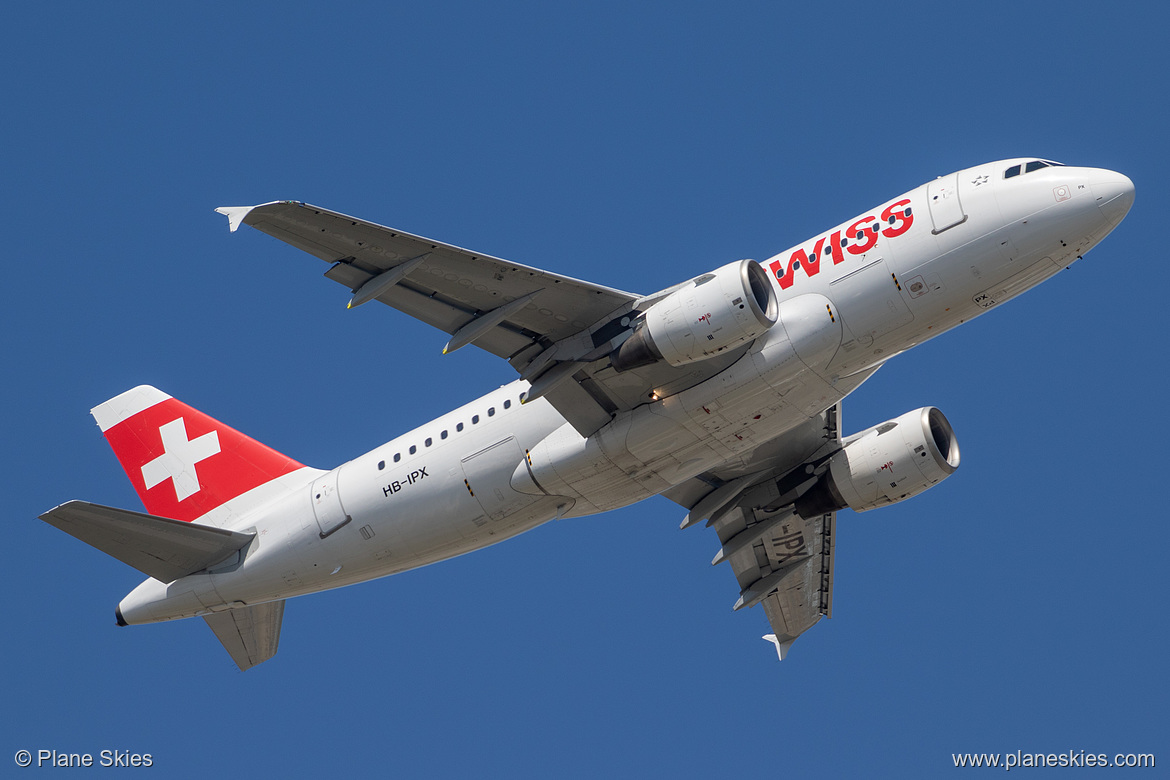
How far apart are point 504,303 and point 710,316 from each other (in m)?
4.81

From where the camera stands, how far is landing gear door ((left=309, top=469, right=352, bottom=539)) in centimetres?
3369

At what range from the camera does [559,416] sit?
32.2 metres

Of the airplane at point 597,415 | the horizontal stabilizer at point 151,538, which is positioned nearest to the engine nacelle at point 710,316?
the airplane at point 597,415

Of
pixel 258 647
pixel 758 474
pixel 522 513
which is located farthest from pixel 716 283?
pixel 258 647

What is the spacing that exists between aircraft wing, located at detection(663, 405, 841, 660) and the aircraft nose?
9981 millimetres

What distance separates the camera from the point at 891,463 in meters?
35.9

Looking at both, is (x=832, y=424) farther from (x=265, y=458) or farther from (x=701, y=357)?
(x=265, y=458)

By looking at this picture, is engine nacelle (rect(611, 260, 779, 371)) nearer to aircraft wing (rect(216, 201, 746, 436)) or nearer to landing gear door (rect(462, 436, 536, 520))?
aircraft wing (rect(216, 201, 746, 436))

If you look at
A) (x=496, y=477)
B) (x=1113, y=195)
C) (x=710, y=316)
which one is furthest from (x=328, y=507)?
(x=1113, y=195)

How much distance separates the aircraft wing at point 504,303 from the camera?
27797mm

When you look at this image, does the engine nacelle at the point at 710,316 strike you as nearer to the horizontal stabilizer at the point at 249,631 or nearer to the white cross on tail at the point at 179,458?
the horizontal stabilizer at the point at 249,631

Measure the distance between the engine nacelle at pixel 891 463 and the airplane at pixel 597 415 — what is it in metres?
0.06

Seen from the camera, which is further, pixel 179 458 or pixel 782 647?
pixel 782 647

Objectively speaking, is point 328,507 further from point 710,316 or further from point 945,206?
point 945,206
